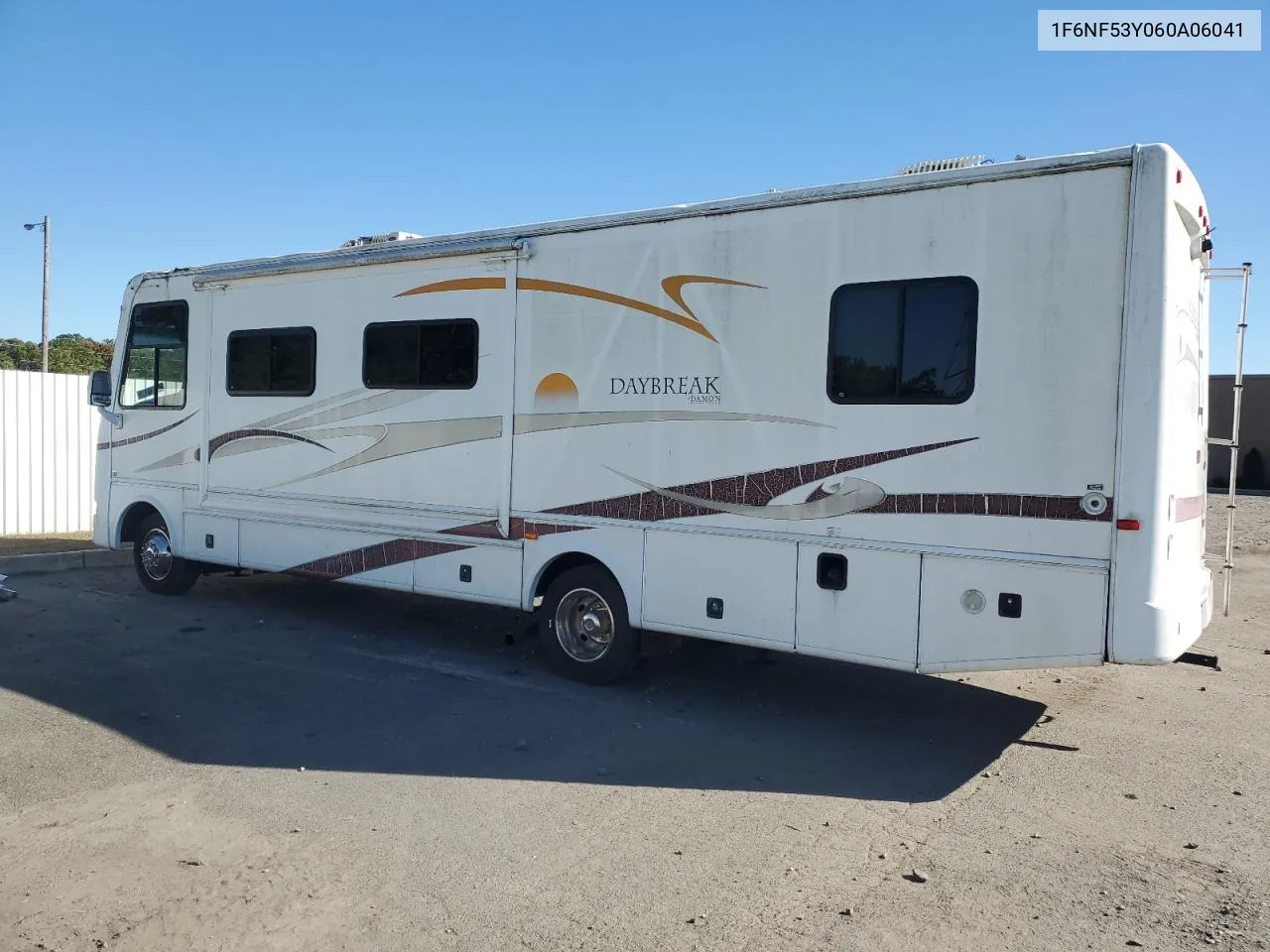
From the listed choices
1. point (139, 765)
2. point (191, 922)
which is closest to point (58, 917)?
point (191, 922)

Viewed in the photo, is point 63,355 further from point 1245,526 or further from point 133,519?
point 1245,526

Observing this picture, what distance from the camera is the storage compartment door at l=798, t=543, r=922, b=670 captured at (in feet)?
19.6

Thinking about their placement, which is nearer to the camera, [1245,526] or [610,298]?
[610,298]

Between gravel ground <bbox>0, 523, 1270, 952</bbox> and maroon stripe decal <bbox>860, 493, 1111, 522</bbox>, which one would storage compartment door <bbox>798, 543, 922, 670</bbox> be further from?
gravel ground <bbox>0, 523, 1270, 952</bbox>

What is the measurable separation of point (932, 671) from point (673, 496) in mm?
1997

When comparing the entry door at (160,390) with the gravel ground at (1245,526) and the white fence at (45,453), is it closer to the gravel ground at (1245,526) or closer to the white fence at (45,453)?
the white fence at (45,453)

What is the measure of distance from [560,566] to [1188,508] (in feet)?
13.5

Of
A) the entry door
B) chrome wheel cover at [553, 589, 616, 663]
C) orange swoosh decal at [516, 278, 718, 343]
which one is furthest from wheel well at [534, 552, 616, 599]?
the entry door

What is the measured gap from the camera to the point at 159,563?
33.9ft

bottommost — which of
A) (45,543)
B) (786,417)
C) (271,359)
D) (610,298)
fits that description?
(45,543)

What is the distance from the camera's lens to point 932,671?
5910 millimetres

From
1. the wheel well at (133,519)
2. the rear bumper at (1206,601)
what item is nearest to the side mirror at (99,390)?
the wheel well at (133,519)

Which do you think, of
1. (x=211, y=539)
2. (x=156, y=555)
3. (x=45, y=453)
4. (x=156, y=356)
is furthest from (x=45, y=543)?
(x=211, y=539)

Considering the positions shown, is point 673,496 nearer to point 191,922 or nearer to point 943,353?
point 943,353
